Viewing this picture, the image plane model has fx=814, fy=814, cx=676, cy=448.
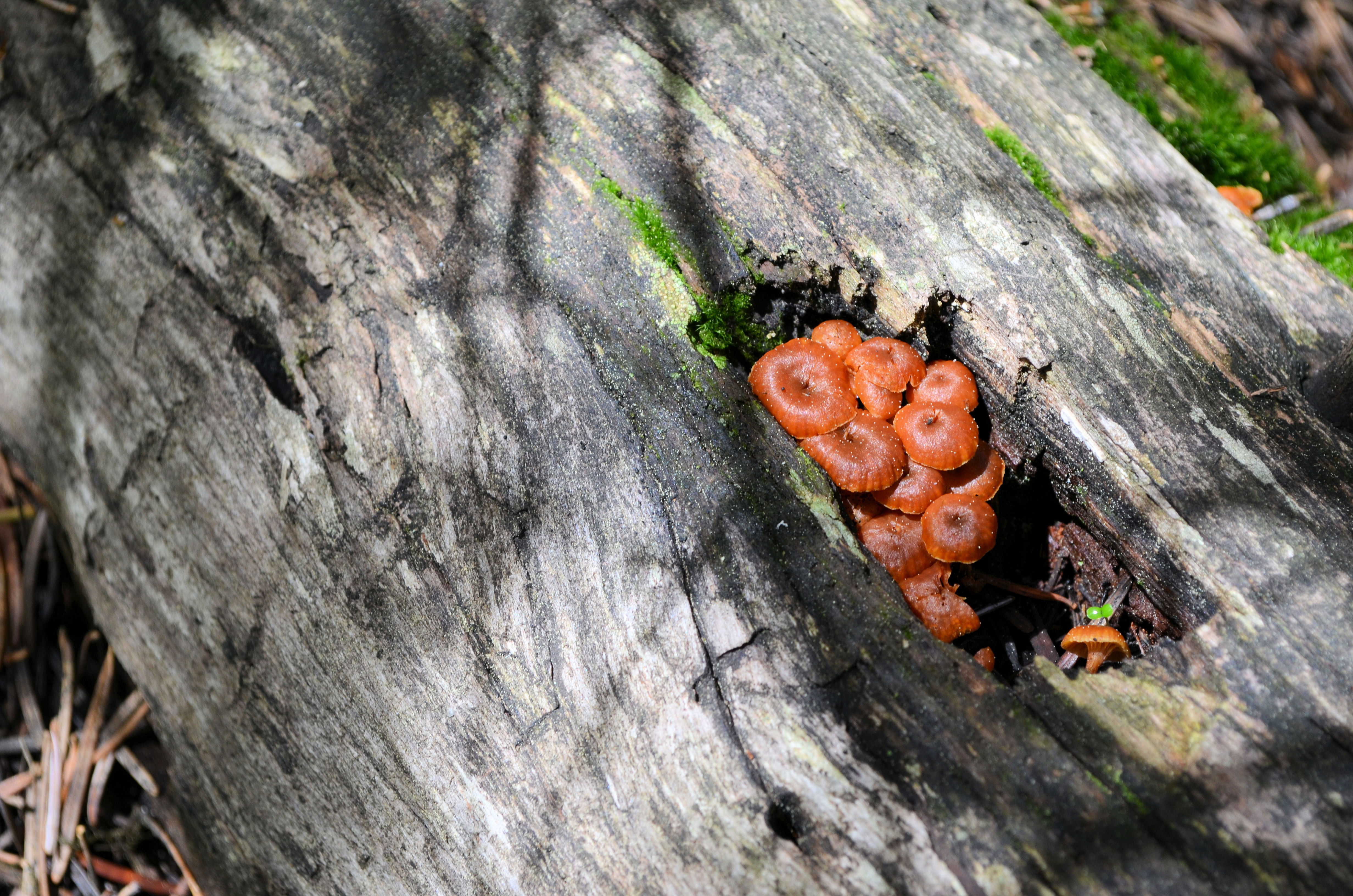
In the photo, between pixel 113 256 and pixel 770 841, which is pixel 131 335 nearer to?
pixel 113 256

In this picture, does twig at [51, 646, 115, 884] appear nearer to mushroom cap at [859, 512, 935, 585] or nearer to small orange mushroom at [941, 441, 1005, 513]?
mushroom cap at [859, 512, 935, 585]

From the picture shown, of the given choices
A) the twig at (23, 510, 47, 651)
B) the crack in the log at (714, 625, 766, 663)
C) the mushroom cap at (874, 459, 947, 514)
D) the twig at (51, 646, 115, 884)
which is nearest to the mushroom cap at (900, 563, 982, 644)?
the mushroom cap at (874, 459, 947, 514)

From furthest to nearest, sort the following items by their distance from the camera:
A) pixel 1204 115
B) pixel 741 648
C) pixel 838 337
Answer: pixel 1204 115, pixel 838 337, pixel 741 648

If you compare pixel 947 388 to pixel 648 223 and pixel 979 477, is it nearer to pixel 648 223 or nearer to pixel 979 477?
pixel 979 477

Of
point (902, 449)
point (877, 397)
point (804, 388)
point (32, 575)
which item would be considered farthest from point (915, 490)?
point (32, 575)

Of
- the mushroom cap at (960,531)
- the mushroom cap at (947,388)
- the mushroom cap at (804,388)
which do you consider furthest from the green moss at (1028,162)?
the mushroom cap at (960,531)

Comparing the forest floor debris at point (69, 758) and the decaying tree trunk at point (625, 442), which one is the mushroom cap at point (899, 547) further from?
the forest floor debris at point (69, 758)
